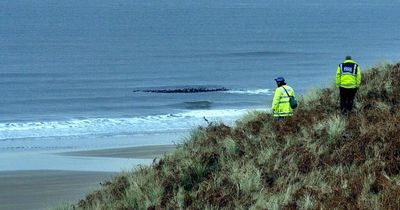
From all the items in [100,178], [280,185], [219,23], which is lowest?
[100,178]

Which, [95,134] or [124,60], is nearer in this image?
[95,134]

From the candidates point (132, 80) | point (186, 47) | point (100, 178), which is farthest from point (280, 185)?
point (186, 47)

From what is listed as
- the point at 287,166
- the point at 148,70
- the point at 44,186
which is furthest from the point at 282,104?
the point at 148,70

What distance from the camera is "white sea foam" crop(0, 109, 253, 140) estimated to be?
34.4 metres

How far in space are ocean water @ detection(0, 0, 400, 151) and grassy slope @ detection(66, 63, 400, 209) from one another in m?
9.47

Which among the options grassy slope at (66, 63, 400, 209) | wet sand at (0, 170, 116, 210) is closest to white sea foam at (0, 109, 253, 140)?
wet sand at (0, 170, 116, 210)

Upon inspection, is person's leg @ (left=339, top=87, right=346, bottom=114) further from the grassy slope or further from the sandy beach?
the sandy beach

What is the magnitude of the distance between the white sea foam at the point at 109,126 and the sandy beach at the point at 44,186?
7804 mm

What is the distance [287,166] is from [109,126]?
25.2m

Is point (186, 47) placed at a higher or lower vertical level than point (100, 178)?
higher

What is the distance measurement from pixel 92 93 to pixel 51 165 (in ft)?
71.5

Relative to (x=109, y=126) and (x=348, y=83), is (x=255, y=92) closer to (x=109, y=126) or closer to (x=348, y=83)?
(x=109, y=126)

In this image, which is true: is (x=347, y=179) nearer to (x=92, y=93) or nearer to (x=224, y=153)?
(x=224, y=153)

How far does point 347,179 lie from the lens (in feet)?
35.3
